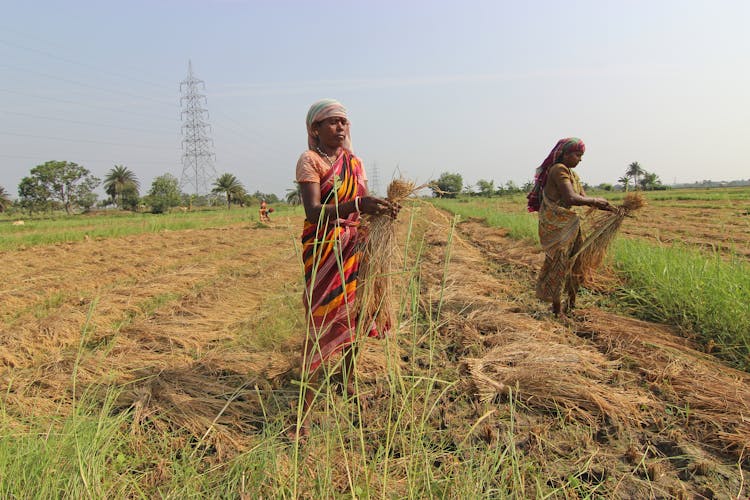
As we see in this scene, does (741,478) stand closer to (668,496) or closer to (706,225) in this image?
(668,496)

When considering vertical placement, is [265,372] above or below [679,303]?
below

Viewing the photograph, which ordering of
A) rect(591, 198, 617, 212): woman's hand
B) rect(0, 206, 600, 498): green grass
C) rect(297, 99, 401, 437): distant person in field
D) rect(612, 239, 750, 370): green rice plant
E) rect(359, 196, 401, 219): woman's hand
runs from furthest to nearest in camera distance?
rect(591, 198, 617, 212): woman's hand, rect(612, 239, 750, 370): green rice plant, rect(297, 99, 401, 437): distant person in field, rect(359, 196, 401, 219): woman's hand, rect(0, 206, 600, 498): green grass

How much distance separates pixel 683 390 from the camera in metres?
2.17

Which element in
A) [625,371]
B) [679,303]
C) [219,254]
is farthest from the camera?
[219,254]

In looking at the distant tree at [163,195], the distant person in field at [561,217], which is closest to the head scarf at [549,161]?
the distant person in field at [561,217]

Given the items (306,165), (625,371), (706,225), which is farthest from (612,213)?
(706,225)

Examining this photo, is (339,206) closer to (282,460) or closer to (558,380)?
(282,460)

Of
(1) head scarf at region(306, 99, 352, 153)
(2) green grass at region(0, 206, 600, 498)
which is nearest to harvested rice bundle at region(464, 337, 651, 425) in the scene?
(2) green grass at region(0, 206, 600, 498)

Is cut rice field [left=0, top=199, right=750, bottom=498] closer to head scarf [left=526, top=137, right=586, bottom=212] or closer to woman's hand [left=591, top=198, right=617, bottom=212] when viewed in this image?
woman's hand [left=591, top=198, right=617, bottom=212]

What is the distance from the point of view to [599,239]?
347cm

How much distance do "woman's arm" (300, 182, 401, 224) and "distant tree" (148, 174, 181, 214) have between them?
1894 inches

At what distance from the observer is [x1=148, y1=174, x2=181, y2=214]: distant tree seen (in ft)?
145

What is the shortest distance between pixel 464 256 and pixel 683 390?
4949 mm

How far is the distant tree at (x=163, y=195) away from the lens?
44.3 m
